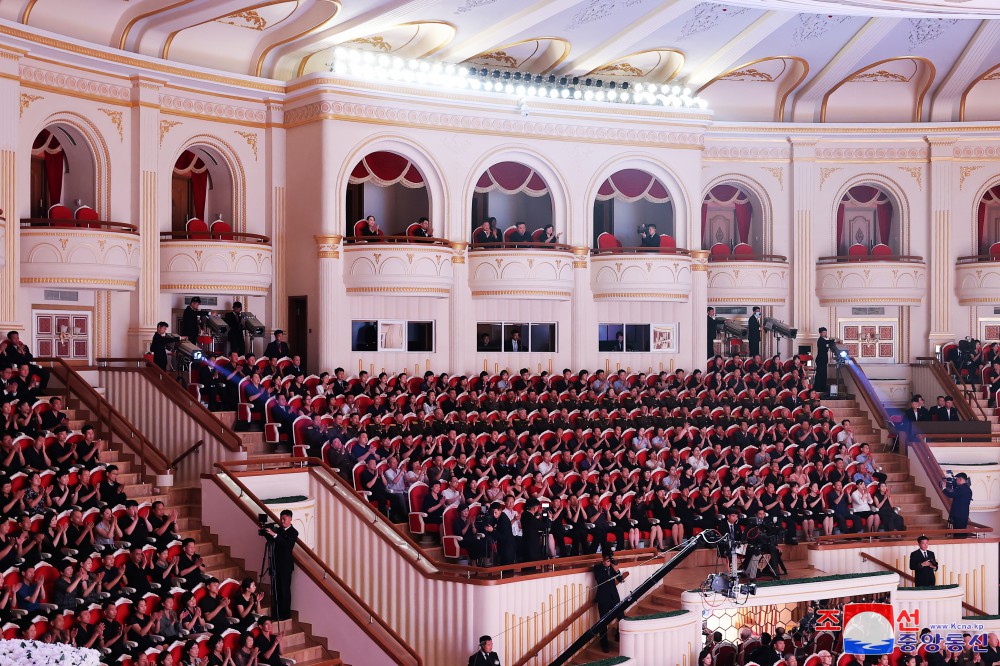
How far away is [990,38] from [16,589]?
1980 centimetres

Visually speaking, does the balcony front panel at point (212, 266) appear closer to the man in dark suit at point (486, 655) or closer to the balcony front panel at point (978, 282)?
the man in dark suit at point (486, 655)

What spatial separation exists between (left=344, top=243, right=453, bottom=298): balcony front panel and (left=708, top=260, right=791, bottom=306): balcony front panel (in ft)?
21.7

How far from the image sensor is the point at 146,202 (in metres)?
20.1

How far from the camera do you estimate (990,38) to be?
2375cm

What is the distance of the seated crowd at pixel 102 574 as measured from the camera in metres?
11.8

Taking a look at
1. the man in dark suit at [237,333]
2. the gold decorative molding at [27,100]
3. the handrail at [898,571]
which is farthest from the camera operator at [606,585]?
the gold decorative molding at [27,100]

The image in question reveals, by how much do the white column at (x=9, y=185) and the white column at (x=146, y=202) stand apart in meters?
2.16

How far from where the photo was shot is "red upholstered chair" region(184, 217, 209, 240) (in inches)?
814

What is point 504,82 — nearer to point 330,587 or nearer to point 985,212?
point 985,212

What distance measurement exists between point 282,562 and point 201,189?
9320 millimetres

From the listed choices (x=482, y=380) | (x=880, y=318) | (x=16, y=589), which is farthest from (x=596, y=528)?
(x=880, y=318)

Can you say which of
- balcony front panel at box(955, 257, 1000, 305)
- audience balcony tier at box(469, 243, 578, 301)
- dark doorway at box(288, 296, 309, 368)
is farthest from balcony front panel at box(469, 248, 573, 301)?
balcony front panel at box(955, 257, 1000, 305)

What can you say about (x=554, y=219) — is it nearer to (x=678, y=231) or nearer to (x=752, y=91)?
(x=678, y=231)

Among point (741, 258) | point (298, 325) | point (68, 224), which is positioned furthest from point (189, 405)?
point (741, 258)
